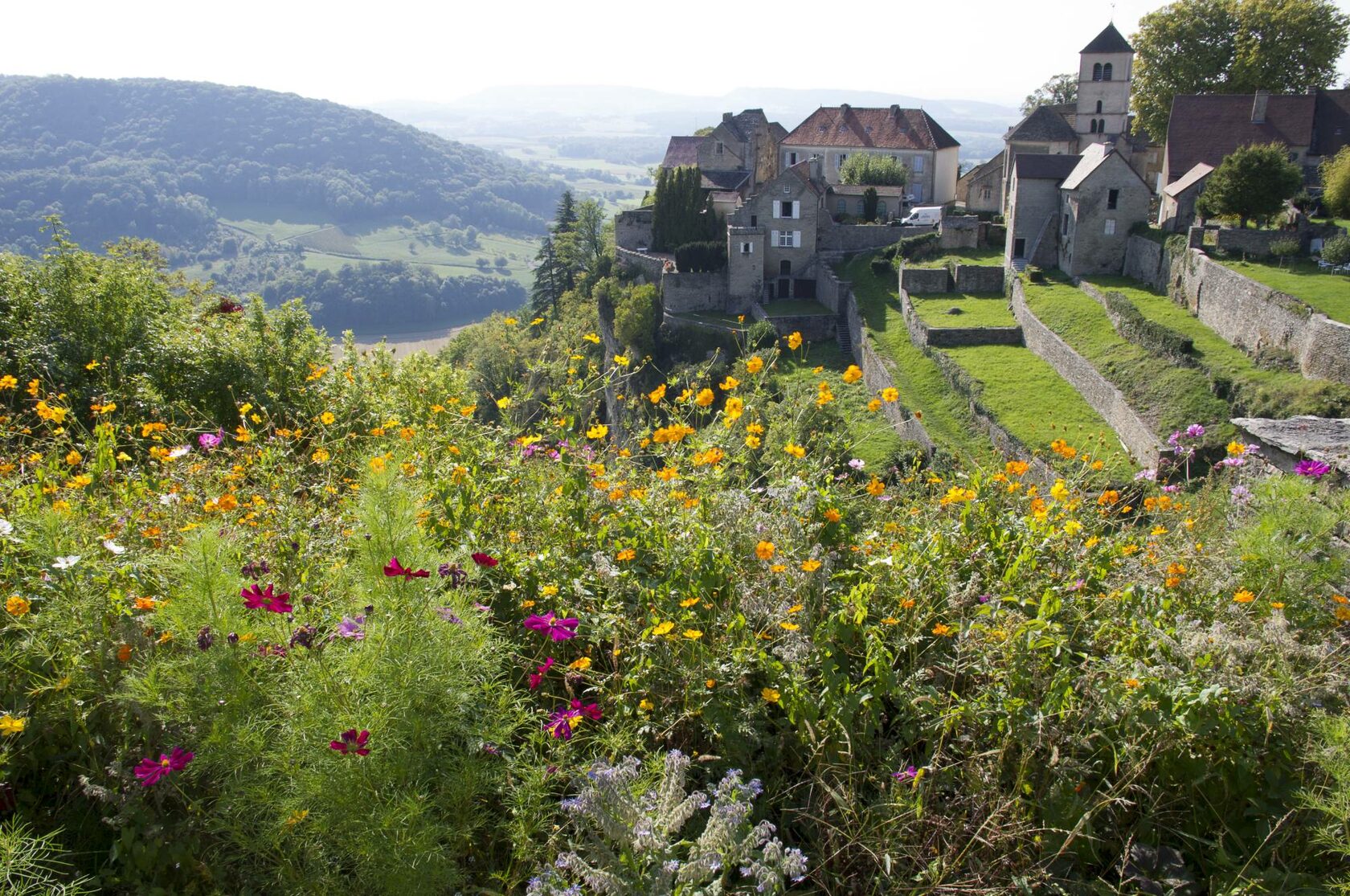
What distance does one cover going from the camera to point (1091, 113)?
4666 cm

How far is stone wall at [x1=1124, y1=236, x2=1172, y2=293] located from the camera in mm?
30594

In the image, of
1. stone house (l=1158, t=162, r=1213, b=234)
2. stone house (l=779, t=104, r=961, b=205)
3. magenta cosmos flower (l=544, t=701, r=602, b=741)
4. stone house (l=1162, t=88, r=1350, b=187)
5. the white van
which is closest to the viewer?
magenta cosmos flower (l=544, t=701, r=602, b=741)

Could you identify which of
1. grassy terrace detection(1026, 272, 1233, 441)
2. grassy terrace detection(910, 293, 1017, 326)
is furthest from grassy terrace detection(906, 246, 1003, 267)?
grassy terrace detection(1026, 272, 1233, 441)

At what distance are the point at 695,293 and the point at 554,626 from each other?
36.9 meters

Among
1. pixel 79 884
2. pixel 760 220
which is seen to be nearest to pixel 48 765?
pixel 79 884

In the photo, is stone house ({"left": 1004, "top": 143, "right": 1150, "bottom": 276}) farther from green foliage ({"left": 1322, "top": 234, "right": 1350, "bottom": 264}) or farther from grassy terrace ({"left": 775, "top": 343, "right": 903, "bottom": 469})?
grassy terrace ({"left": 775, "top": 343, "right": 903, "bottom": 469})

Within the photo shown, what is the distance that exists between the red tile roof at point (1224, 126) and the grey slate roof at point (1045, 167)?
4.22 metres

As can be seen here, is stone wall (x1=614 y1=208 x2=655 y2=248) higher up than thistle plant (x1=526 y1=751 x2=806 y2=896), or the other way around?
stone wall (x1=614 y1=208 x2=655 y2=248)

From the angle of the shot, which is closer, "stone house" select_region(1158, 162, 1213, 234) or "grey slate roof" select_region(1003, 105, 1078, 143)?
"stone house" select_region(1158, 162, 1213, 234)

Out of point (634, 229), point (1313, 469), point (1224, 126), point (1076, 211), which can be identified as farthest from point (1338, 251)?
point (634, 229)

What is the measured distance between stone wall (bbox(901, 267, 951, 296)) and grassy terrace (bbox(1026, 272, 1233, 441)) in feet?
Answer: 13.7

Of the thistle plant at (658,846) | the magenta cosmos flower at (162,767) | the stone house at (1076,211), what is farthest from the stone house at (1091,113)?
the magenta cosmos flower at (162,767)

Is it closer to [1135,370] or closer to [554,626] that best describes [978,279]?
[1135,370]

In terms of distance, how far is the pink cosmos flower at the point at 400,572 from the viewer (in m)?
2.64
